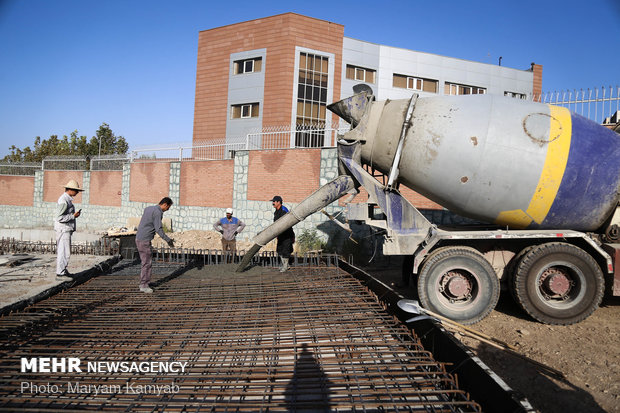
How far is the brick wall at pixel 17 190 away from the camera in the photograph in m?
20.6

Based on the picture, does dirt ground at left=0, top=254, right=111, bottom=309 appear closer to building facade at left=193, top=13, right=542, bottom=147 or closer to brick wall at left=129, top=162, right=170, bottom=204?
brick wall at left=129, top=162, right=170, bottom=204

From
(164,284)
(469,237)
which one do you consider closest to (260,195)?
(164,284)

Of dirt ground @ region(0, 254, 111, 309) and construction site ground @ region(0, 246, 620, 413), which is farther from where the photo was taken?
dirt ground @ region(0, 254, 111, 309)

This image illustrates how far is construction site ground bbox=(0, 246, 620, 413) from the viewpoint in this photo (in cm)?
308

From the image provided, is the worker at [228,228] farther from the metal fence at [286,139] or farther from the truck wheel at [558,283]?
the truck wheel at [558,283]

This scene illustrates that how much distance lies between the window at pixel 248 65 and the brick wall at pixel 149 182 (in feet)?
29.8

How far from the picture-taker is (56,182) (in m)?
19.7

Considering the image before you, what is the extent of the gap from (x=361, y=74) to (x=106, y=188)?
1621 cm

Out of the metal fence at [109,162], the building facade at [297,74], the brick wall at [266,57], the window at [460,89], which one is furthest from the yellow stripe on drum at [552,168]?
the window at [460,89]

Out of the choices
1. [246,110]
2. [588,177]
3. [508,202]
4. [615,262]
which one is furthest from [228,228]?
[246,110]

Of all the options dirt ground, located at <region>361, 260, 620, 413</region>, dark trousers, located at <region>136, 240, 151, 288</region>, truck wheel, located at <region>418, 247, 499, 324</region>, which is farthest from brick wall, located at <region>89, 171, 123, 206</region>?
dirt ground, located at <region>361, 260, 620, 413</region>

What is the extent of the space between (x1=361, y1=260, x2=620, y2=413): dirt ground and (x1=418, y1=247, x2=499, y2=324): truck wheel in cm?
26

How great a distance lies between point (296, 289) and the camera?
16.6 ft

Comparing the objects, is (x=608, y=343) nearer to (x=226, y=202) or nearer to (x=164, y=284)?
(x=164, y=284)
